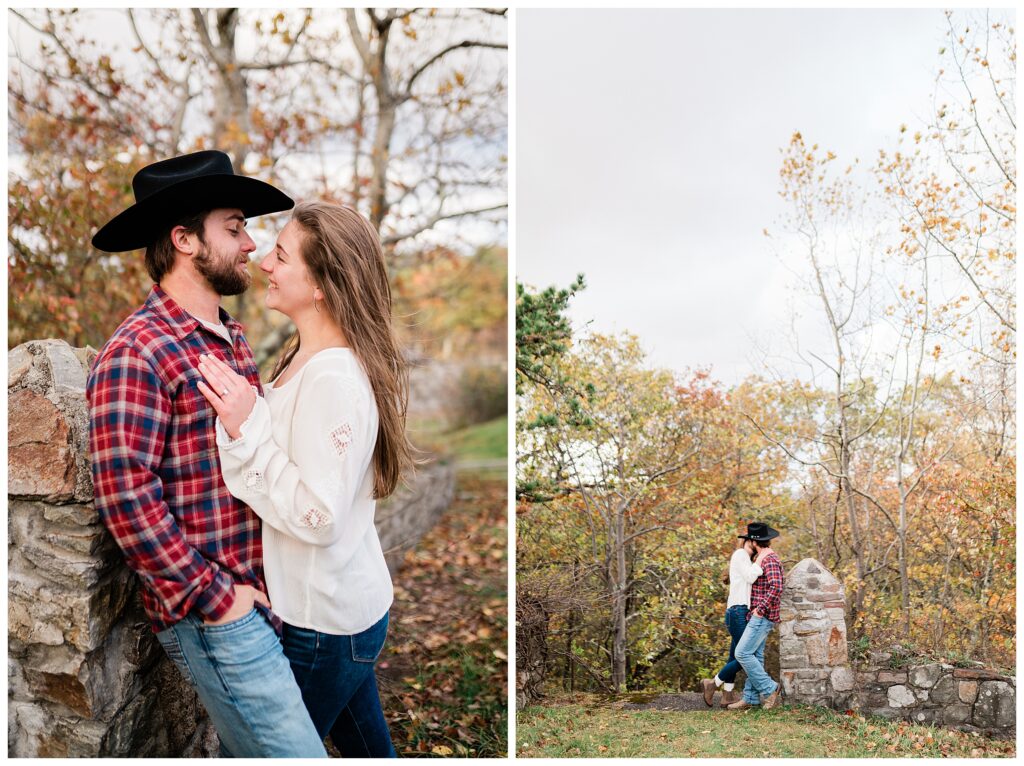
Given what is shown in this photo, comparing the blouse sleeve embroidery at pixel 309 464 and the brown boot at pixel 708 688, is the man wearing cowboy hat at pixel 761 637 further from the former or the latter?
the blouse sleeve embroidery at pixel 309 464

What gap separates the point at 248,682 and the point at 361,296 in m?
1.04

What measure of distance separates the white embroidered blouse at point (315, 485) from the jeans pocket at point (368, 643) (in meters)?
0.03

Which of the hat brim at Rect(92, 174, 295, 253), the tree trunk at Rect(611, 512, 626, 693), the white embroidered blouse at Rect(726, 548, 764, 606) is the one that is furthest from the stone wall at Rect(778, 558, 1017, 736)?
the hat brim at Rect(92, 174, 295, 253)

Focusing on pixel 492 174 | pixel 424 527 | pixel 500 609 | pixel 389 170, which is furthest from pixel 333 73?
pixel 500 609

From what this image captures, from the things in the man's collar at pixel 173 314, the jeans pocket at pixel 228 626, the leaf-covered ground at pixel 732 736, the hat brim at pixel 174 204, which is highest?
the hat brim at pixel 174 204

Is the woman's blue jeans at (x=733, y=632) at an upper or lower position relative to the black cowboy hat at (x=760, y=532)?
lower

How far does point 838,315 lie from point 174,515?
2.57 meters

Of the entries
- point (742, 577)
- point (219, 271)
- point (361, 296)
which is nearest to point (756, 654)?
point (742, 577)

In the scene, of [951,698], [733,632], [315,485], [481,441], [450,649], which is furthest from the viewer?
[481,441]

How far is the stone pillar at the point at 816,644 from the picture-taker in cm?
300

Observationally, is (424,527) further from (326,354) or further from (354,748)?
(326,354)

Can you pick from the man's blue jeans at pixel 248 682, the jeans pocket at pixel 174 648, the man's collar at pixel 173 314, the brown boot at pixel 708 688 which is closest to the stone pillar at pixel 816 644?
the brown boot at pixel 708 688

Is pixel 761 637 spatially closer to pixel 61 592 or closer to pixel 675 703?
pixel 675 703

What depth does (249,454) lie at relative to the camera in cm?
190
